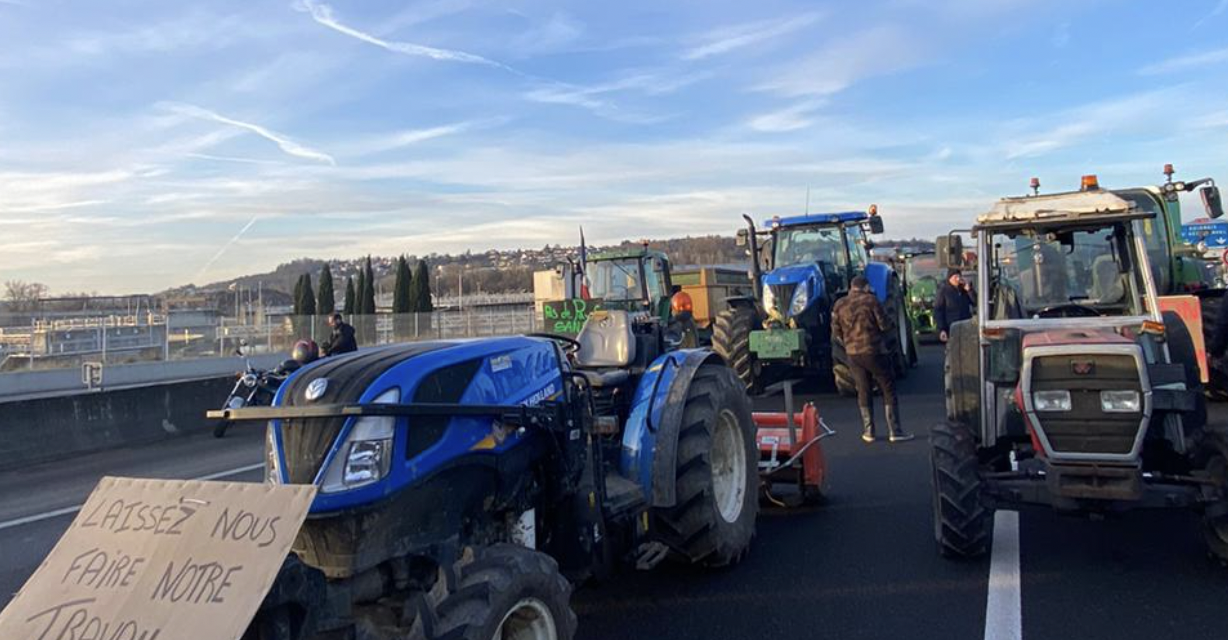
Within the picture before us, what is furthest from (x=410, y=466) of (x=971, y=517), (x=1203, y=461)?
(x=1203, y=461)

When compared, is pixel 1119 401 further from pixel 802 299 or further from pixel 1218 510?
pixel 802 299

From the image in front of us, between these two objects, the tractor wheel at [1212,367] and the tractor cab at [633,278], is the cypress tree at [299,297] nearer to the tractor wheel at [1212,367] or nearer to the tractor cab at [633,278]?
the tractor cab at [633,278]

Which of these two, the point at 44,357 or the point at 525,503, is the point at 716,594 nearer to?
the point at 525,503

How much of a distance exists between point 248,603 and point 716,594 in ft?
9.69

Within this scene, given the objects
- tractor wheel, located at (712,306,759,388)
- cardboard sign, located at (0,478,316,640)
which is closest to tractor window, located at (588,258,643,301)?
tractor wheel, located at (712,306,759,388)

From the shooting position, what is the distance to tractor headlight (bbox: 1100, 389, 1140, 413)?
4.97 meters

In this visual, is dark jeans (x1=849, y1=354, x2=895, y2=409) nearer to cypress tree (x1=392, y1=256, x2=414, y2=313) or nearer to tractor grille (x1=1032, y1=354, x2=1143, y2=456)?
tractor grille (x1=1032, y1=354, x2=1143, y2=456)

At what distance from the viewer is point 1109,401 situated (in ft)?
16.5

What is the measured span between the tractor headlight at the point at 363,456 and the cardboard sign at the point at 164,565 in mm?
292

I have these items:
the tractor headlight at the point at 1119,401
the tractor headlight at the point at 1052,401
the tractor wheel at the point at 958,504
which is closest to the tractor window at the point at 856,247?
the tractor wheel at the point at 958,504

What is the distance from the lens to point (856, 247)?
14.4 meters

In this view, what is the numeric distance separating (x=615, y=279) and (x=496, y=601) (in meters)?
14.8

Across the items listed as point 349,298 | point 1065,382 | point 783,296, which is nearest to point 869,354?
point 783,296

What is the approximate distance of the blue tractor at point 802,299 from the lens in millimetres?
12742
